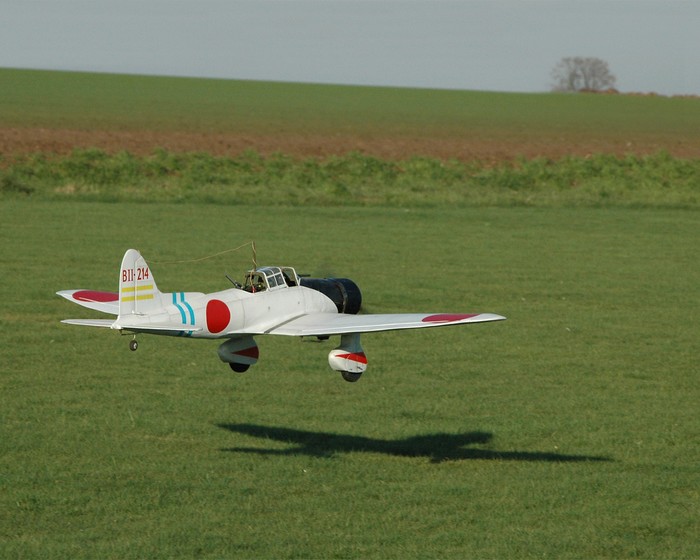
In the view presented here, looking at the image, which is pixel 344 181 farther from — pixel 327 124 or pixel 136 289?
pixel 136 289

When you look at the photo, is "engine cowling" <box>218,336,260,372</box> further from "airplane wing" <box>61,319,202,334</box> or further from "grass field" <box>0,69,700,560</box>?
"grass field" <box>0,69,700,560</box>

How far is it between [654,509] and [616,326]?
21980 millimetres

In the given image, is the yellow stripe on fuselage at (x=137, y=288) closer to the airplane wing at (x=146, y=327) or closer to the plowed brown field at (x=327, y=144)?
the airplane wing at (x=146, y=327)

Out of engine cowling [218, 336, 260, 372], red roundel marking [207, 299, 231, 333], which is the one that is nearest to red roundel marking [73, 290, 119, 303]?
engine cowling [218, 336, 260, 372]

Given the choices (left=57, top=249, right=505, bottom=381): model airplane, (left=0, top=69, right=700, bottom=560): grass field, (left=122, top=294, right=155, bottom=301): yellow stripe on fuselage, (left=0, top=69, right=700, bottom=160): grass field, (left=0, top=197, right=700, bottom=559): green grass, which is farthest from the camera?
(left=0, top=69, right=700, bottom=160): grass field

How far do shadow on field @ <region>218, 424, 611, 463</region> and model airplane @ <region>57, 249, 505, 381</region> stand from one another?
11970mm

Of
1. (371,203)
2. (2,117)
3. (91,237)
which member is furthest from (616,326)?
(2,117)

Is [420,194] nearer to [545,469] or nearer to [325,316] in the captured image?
[545,469]

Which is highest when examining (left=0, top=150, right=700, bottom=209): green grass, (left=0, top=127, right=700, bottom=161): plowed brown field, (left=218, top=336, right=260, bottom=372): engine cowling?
(left=218, top=336, right=260, bottom=372): engine cowling

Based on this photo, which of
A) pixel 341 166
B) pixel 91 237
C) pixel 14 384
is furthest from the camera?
pixel 341 166

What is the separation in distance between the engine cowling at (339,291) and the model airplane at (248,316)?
68 mm

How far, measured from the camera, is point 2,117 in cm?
13650

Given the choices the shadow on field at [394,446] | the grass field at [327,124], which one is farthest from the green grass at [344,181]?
the shadow on field at [394,446]

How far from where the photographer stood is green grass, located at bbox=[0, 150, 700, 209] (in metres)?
83.5
